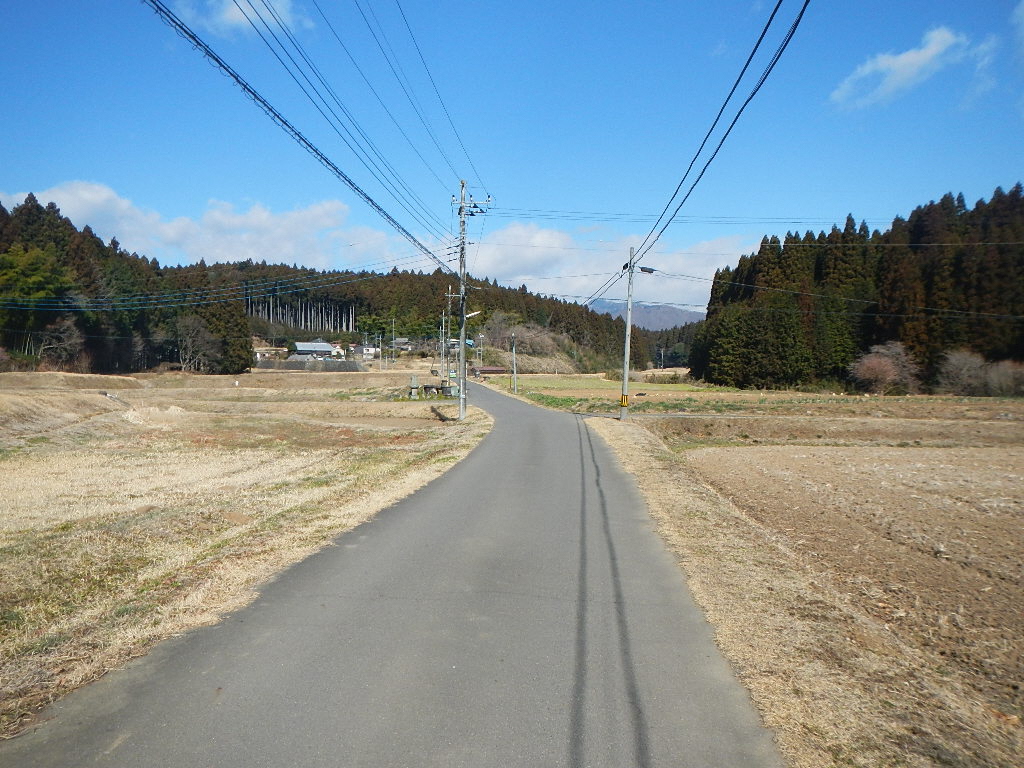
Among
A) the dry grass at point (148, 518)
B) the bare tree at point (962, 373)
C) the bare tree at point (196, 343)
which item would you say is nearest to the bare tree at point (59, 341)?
the bare tree at point (196, 343)

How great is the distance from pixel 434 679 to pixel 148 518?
7.03m

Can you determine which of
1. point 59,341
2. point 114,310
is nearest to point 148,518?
point 59,341

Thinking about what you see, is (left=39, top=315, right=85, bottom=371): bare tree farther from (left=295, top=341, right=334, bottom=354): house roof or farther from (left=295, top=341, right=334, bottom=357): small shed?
(left=295, top=341, right=334, bottom=354): house roof

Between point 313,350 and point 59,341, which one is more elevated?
point 313,350

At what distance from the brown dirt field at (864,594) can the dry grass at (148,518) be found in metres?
4.62

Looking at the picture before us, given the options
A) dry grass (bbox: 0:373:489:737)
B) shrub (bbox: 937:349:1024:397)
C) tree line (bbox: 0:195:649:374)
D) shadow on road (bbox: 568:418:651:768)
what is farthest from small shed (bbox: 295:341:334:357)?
shadow on road (bbox: 568:418:651:768)

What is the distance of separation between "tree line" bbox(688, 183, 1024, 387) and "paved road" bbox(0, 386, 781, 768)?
62.1 meters

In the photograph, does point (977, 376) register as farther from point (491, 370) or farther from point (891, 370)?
point (491, 370)

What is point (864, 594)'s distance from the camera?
7480 millimetres

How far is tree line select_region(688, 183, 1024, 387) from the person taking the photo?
55.8 m

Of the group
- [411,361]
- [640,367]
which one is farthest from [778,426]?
[640,367]

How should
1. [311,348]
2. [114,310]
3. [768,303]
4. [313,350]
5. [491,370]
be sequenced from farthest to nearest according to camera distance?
1. [311,348]
2. [313,350]
3. [491,370]
4. [114,310]
5. [768,303]

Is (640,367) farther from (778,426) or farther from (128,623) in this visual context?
(128,623)

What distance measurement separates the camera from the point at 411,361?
4532 inches
